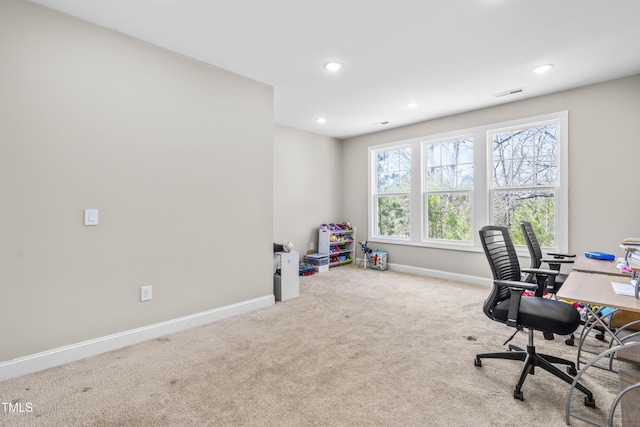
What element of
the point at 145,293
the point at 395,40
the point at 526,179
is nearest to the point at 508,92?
the point at 526,179

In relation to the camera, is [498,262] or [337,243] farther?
[337,243]

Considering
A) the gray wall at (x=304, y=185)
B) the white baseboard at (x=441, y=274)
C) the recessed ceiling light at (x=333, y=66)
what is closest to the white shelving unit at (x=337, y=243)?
the gray wall at (x=304, y=185)

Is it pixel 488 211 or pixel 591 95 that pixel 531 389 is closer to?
pixel 488 211

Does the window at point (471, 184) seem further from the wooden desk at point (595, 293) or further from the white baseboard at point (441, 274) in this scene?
the wooden desk at point (595, 293)

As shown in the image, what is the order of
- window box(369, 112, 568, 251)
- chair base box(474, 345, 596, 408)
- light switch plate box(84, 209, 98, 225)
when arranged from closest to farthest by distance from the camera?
chair base box(474, 345, 596, 408) → light switch plate box(84, 209, 98, 225) → window box(369, 112, 568, 251)

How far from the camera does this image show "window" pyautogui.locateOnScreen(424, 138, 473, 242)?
4629 mm

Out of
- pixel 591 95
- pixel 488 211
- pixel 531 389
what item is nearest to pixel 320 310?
pixel 531 389

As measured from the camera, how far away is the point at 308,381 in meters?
1.99

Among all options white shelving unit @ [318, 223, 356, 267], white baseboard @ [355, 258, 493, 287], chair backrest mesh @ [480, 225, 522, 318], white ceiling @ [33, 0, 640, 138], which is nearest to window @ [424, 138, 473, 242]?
white baseboard @ [355, 258, 493, 287]

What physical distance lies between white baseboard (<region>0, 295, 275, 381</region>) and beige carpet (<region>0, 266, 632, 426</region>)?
2.8 inches

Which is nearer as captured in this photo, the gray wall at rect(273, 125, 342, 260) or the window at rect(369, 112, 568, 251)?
the window at rect(369, 112, 568, 251)

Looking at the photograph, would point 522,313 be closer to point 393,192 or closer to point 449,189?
point 449,189

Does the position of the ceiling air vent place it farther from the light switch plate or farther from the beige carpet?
the light switch plate

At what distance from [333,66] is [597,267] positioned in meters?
2.92
